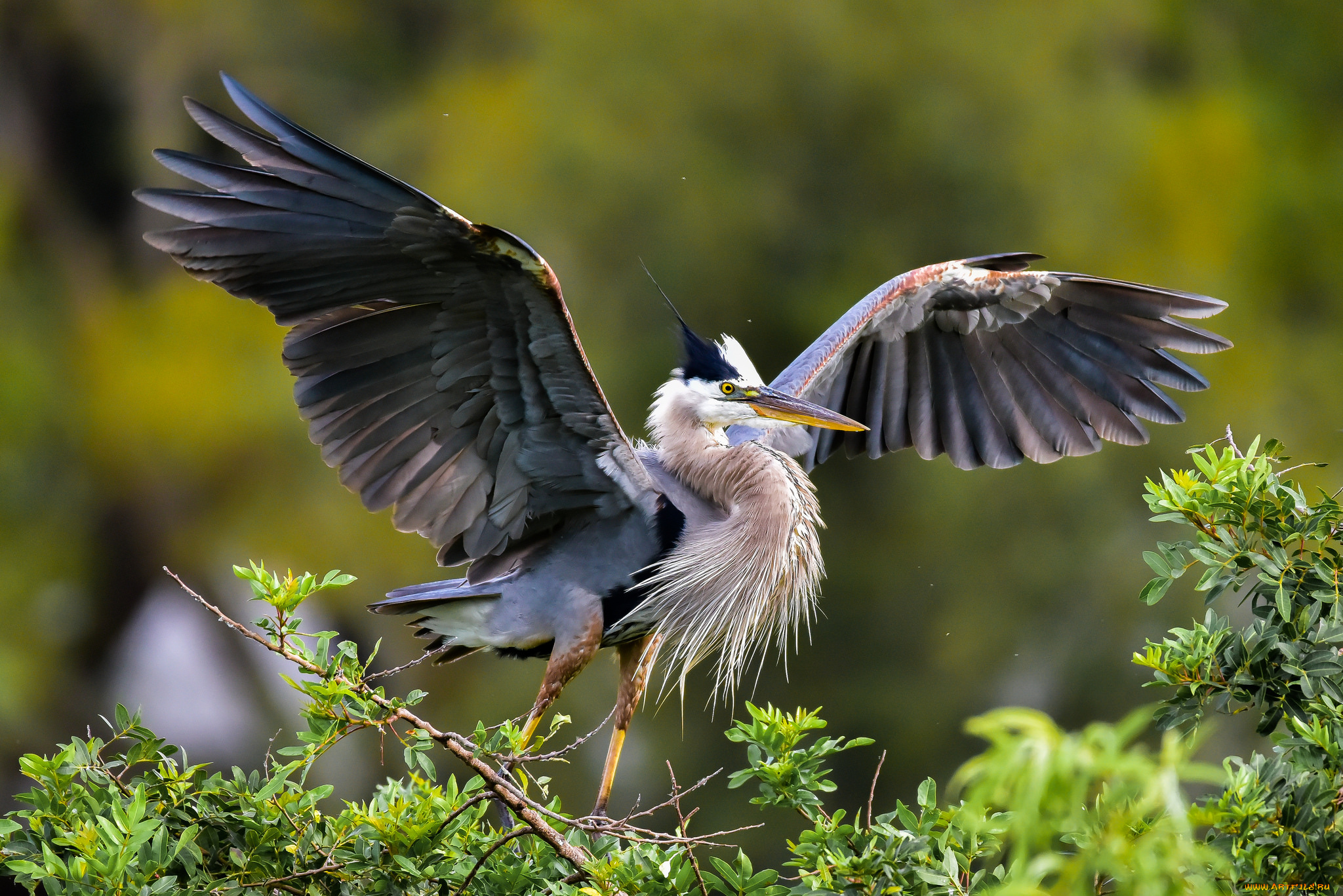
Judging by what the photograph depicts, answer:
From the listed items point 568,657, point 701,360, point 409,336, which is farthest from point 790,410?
point 409,336

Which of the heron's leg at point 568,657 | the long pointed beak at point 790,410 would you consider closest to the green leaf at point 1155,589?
the long pointed beak at point 790,410

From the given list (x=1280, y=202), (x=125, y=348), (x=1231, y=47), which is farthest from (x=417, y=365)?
(x=1231, y=47)

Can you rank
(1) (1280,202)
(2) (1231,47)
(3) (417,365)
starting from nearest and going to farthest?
1. (3) (417,365)
2. (1) (1280,202)
3. (2) (1231,47)

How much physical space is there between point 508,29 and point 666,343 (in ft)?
13.4

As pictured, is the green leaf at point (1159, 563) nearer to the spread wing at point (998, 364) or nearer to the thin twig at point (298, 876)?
the thin twig at point (298, 876)

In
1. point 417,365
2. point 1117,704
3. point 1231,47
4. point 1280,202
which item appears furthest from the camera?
point 1231,47

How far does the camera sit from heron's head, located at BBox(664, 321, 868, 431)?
343cm

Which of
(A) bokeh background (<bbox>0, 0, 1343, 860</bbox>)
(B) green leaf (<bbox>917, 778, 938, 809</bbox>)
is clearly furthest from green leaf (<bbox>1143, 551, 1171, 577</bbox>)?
(A) bokeh background (<bbox>0, 0, 1343, 860</bbox>)

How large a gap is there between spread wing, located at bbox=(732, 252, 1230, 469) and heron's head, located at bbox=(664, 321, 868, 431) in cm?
20

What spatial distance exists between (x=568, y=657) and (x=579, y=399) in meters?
0.69

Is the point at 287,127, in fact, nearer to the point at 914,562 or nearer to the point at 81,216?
the point at 914,562

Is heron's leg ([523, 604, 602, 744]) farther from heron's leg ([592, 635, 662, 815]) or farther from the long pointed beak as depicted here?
the long pointed beak

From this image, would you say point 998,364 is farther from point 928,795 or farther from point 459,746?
point 459,746

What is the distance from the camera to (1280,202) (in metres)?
9.62
